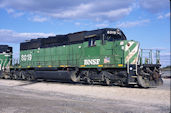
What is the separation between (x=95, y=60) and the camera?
1473 cm

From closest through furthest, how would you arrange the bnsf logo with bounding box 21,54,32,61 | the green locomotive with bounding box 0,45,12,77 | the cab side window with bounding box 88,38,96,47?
the cab side window with bounding box 88,38,96,47
the bnsf logo with bounding box 21,54,32,61
the green locomotive with bounding box 0,45,12,77

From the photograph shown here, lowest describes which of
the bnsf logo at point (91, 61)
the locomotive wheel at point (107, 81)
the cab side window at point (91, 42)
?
the locomotive wheel at point (107, 81)

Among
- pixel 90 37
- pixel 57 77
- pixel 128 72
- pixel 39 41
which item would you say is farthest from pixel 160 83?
pixel 39 41

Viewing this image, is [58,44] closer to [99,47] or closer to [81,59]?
[81,59]

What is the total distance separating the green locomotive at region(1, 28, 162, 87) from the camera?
12992mm

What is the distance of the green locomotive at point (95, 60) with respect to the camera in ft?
42.6

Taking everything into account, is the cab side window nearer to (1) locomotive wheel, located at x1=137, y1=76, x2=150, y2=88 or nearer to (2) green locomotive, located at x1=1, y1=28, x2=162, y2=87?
(2) green locomotive, located at x1=1, y1=28, x2=162, y2=87

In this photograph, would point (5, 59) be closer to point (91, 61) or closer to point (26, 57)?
point (26, 57)

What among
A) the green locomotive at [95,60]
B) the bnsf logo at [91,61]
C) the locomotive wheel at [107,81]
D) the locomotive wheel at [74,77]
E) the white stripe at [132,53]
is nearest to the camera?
the green locomotive at [95,60]

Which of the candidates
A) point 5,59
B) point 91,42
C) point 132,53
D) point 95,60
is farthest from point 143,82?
point 5,59

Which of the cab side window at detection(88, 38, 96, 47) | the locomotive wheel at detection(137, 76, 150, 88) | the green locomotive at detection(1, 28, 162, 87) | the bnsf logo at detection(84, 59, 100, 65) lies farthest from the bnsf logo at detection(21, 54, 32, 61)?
the locomotive wheel at detection(137, 76, 150, 88)

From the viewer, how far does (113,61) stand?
45.5 feet

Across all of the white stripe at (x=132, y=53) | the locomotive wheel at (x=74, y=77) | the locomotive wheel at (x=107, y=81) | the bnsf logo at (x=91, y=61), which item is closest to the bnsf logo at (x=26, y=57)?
the locomotive wheel at (x=74, y=77)

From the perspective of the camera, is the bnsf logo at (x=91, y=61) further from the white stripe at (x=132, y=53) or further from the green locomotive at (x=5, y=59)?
the green locomotive at (x=5, y=59)
